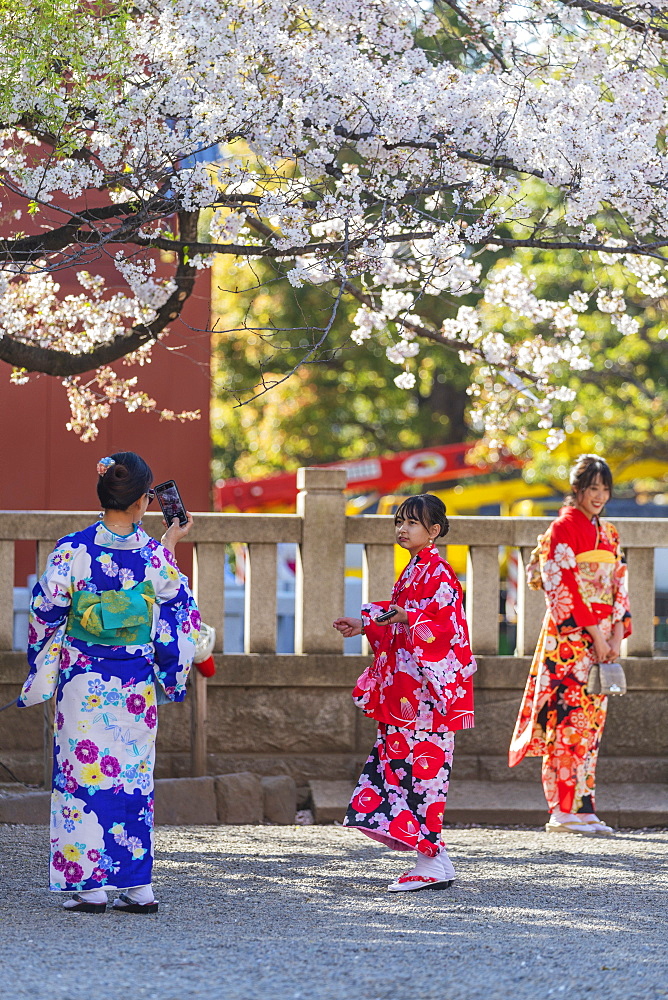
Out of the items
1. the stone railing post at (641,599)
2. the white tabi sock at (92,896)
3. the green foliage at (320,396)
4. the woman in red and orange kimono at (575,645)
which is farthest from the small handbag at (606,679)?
the green foliage at (320,396)

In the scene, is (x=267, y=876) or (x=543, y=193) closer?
(x=267, y=876)

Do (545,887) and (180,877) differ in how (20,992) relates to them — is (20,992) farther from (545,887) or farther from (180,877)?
(545,887)

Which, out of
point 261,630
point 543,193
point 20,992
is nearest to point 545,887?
point 20,992

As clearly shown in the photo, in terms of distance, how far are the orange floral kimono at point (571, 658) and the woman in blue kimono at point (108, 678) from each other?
2.50 m

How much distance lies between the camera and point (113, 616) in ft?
13.7

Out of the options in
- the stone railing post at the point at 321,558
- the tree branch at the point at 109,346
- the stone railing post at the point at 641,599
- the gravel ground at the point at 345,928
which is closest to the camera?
the gravel ground at the point at 345,928

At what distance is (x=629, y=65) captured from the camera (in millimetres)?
6062

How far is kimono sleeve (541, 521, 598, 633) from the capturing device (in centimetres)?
618

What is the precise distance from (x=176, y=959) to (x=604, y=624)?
335cm

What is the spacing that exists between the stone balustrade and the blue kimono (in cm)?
272

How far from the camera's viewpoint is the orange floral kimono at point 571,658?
618 cm

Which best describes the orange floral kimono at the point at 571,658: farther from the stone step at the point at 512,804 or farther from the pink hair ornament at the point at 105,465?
the pink hair ornament at the point at 105,465

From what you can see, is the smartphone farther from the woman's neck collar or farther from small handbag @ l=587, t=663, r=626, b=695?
small handbag @ l=587, t=663, r=626, b=695

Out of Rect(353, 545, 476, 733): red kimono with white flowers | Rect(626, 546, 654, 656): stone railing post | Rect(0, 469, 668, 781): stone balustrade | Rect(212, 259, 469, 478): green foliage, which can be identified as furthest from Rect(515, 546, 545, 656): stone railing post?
Rect(212, 259, 469, 478): green foliage
